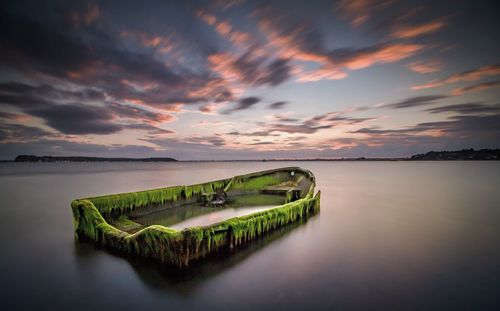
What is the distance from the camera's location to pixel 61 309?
17.7ft

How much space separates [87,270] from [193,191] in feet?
27.0

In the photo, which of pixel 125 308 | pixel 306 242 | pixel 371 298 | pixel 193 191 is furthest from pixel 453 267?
pixel 193 191

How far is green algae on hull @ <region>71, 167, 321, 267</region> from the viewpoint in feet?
21.1

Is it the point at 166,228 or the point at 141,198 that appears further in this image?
the point at 141,198

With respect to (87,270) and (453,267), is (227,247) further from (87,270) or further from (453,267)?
(453,267)

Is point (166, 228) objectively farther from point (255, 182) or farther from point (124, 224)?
point (255, 182)

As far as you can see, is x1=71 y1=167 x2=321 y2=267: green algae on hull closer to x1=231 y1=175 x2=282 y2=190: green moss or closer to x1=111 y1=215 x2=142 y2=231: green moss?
x1=111 y1=215 x2=142 y2=231: green moss

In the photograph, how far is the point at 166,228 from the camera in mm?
6324

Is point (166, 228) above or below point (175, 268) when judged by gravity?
above

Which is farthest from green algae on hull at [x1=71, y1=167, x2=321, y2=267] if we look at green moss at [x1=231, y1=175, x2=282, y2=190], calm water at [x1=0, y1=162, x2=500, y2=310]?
green moss at [x1=231, y1=175, x2=282, y2=190]

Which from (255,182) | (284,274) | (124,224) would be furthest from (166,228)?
(255,182)

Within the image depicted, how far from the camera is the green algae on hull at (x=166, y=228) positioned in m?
6.44

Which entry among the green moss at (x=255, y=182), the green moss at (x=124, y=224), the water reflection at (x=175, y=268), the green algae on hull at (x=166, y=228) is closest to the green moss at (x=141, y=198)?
the green algae on hull at (x=166, y=228)

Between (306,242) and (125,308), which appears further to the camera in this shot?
(306,242)
